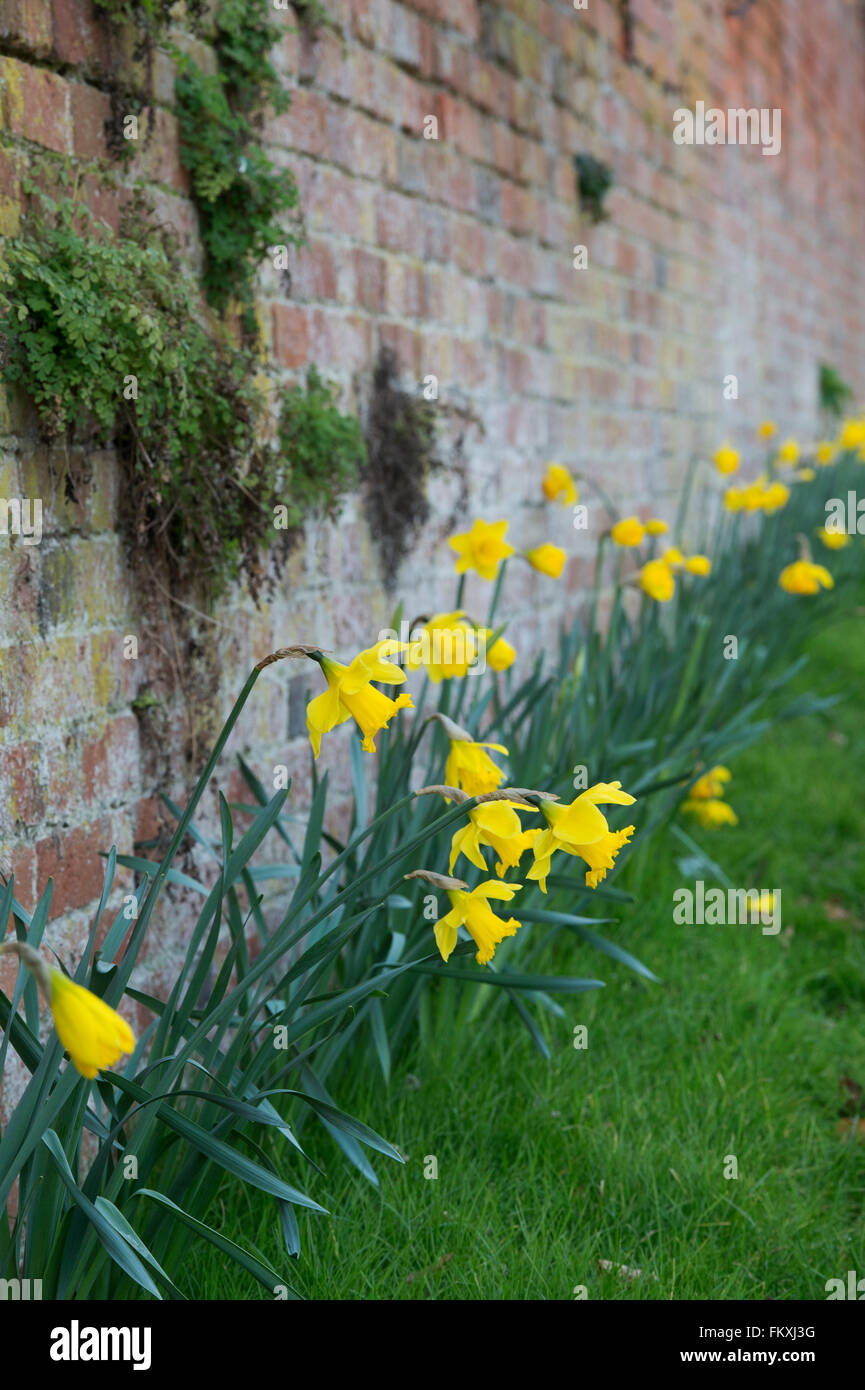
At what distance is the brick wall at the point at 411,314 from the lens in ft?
5.55

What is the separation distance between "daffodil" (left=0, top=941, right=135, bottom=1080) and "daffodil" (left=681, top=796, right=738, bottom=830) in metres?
2.49

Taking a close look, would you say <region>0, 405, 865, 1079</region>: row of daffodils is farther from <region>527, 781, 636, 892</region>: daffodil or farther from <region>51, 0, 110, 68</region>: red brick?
<region>51, 0, 110, 68</region>: red brick

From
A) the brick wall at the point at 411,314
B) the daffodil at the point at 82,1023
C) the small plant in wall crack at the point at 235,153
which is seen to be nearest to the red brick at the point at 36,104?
the brick wall at the point at 411,314

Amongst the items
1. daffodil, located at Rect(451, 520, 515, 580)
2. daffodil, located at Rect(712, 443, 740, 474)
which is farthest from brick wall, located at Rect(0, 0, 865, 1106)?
daffodil, located at Rect(712, 443, 740, 474)

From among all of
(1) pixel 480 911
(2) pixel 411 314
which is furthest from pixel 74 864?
(2) pixel 411 314

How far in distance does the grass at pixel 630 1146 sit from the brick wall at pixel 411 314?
52cm

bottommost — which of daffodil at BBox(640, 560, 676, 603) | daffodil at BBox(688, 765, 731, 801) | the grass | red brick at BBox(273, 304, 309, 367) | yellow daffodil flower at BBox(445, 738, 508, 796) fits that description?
the grass

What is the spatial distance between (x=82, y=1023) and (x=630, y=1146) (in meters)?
1.21

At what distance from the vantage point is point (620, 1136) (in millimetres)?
1903

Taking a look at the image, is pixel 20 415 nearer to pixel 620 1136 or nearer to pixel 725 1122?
pixel 620 1136

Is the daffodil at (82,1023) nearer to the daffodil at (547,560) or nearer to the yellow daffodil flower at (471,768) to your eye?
the yellow daffodil flower at (471,768)

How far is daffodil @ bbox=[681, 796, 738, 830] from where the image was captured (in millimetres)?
3236

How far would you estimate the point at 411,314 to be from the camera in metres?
2.79

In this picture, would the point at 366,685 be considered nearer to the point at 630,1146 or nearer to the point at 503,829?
the point at 503,829
